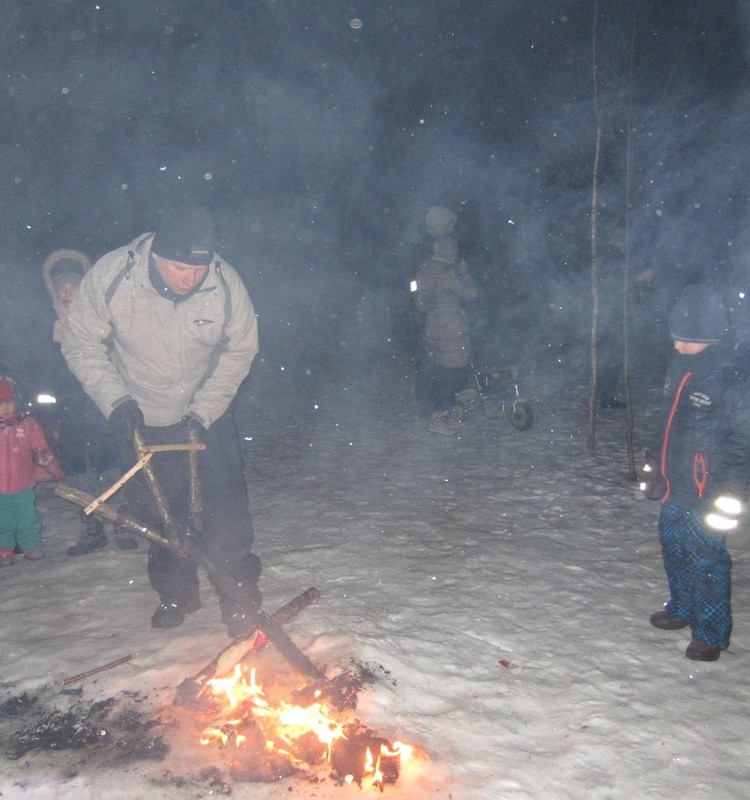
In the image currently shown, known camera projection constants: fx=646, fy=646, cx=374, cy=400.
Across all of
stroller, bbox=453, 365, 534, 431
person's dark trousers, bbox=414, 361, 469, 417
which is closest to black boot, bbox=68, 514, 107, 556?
person's dark trousers, bbox=414, 361, 469, 417

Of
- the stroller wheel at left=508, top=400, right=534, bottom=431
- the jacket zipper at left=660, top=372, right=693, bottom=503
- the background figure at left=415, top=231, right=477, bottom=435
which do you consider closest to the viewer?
the jacket zipper at left=660, top=372, right=693, bottom=503

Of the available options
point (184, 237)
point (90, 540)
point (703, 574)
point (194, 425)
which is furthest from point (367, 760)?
point (90, 540)

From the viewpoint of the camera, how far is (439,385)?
872 centimetres

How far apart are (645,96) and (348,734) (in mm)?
7372

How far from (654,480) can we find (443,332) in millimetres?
4847

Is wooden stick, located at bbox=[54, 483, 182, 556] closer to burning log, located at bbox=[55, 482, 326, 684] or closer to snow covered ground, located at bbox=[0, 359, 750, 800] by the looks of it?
burning log, located at bbox=[55, 482, 326, 684]

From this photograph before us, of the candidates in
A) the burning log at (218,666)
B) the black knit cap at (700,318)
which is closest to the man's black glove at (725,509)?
the black knit cap at (700,318)

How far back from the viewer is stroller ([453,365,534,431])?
8.91 meters

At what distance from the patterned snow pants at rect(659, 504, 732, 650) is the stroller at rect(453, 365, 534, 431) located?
5189 mm

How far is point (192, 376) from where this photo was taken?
3922 millimetres

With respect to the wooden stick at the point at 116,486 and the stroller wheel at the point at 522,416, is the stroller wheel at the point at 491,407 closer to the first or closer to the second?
the stroller wheel at the point at 522,416

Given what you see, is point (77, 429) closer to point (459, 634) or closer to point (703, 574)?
point (459, 634)

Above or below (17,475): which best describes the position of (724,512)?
below

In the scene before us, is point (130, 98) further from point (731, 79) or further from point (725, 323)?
point (725, 323)
